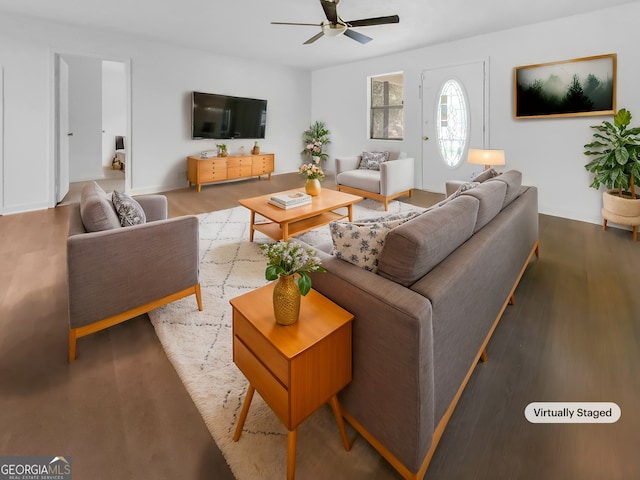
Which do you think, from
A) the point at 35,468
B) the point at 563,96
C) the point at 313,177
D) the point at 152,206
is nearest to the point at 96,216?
the point at 152,206

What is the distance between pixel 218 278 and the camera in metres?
2.86

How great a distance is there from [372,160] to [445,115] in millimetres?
1457

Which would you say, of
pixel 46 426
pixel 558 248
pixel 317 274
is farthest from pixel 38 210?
pixel 558 248

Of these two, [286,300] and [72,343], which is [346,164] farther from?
[286,300]

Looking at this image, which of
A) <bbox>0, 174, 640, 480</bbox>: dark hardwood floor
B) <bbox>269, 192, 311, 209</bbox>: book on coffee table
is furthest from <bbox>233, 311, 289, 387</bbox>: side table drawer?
<bbox>269, 192, 311, 209</bbox>: book on coffee table

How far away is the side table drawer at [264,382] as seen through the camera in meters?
1.17

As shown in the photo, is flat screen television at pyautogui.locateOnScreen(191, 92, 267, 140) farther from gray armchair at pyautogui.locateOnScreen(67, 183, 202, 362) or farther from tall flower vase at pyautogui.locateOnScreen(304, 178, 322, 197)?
gray armchair at pyautogui.locateOnScreen(67, 183, 202, 362)

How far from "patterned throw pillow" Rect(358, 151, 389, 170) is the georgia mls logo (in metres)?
5.40

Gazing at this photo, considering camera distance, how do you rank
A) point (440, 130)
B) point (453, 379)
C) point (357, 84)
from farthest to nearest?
1. point (357, 84)
2. point (440, 130)
3. point (453, 379)

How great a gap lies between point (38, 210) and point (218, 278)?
3.82 m

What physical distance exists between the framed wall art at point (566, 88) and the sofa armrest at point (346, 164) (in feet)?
8.26

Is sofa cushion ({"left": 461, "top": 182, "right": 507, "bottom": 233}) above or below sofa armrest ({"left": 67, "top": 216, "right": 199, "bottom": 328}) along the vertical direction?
above

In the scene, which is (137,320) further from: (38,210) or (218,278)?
(38,210)

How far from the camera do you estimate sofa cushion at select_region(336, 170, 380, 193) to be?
5.23m
